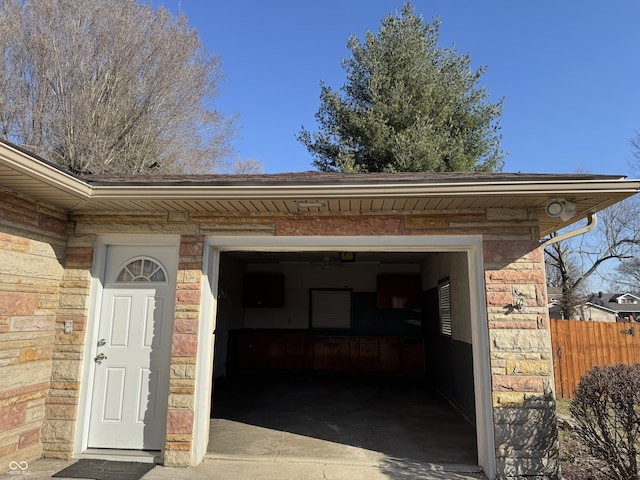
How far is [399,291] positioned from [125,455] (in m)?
6.92

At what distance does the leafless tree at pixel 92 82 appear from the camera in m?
10.0

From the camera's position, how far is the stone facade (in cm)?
342

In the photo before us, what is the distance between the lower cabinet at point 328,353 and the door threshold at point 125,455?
5.54 metres

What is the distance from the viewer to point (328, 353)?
922 cm

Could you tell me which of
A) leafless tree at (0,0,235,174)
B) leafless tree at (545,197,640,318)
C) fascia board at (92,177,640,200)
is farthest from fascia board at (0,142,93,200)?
leafless tree at (545,197,640,318)

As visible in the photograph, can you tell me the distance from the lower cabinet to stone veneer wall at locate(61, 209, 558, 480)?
550cm

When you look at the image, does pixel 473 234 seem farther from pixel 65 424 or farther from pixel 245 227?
pixel 65 424

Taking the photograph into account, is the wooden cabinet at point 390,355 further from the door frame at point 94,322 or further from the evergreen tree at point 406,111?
the door frame at point 94,322

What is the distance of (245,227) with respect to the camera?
3.95 meters

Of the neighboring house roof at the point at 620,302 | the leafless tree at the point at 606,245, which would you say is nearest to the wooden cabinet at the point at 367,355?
the leafless tree at the point at 606,245

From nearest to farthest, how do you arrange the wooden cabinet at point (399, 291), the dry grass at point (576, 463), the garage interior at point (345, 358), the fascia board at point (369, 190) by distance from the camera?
the fascia board at point (369, 190) → the dry grass at point (576, 463) → the garage interior at point (345, 358) → the wooden cabinet at point (399, 291)

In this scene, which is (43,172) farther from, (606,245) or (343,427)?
(606,245)

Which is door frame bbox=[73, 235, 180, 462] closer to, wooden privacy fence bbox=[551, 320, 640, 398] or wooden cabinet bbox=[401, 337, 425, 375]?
wooden cabinet bbox=[401, 337, 425, 375]

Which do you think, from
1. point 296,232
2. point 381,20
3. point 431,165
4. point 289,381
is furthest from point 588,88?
point 289,381
